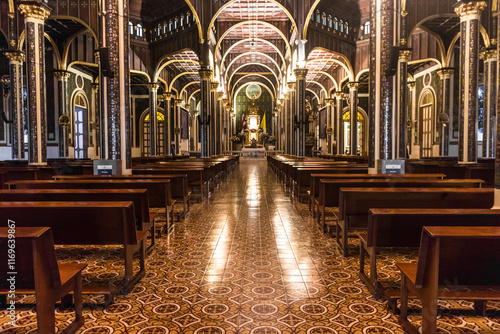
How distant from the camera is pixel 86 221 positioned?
3.62 m

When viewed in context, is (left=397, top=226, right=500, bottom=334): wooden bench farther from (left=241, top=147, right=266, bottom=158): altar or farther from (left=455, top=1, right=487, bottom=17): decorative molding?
(left=241, top=147, right=266, bottom=158): altar

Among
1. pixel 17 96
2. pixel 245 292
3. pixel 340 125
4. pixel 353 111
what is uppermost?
pixel 353 111

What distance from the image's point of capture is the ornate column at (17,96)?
503 inches

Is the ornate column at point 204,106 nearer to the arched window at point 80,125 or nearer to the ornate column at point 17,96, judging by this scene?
the arched window at point 80,125

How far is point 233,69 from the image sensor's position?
36.1 metres

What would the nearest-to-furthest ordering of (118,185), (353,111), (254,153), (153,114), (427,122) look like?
(118,185), (427,122), (153,114), (353,111), (254,153)

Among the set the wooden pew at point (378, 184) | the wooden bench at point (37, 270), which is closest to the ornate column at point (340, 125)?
the wooden pew at point (378, 184)

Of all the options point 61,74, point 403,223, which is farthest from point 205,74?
point 403,223

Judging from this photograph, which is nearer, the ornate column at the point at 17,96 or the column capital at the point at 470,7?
the column capital at the point at 470,7

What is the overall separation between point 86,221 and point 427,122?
75.6 ft

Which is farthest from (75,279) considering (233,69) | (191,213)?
(233,69)

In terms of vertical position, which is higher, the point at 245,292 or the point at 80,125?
the point at 80,125

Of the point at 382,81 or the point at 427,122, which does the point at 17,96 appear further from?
the point at 427,122

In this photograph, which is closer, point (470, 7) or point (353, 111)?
point (470, 7)
